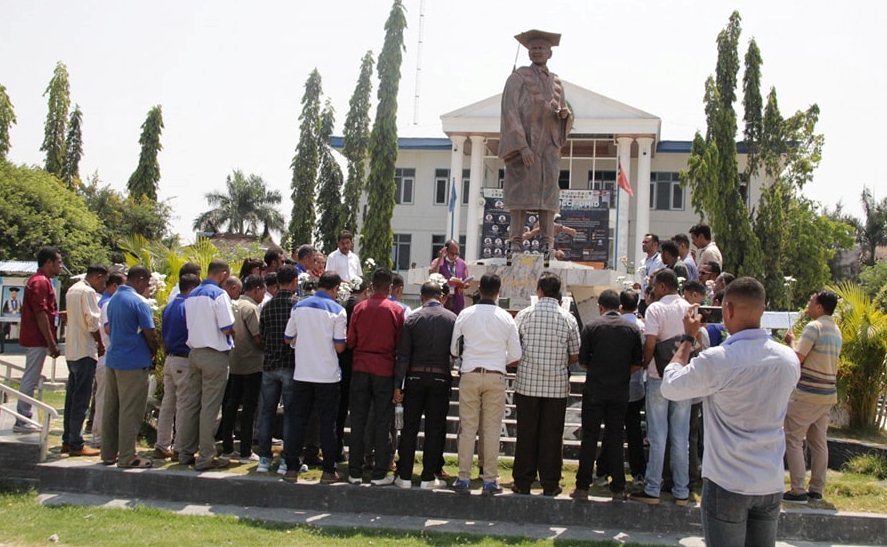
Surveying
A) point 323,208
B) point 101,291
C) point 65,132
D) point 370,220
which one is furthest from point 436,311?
point 65,132

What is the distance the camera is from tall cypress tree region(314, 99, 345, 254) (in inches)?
1435

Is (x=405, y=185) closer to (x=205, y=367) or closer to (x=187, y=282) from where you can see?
(x=187, y=282)

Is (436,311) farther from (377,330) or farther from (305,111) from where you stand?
(305,111)

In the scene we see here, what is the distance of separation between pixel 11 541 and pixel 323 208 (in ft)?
104

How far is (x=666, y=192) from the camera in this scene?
37.3 meters

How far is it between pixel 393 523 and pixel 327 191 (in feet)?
103

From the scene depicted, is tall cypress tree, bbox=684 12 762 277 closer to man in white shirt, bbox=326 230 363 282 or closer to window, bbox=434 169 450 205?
window, bbox=434 169 450 205

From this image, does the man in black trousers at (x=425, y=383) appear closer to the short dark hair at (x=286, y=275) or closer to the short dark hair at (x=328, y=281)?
the short dark hair at (x=328, y=281)

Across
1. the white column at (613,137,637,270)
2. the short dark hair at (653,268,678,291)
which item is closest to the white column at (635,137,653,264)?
the white column at (613,137,637,270)

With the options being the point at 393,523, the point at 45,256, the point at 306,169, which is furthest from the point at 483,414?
the point at 306,169

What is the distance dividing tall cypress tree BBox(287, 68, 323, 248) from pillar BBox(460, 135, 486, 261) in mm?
7373

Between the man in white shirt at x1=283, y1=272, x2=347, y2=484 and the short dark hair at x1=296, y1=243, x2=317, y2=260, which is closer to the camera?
the man in white shirt at x1=283, y1=272, x2=347, y2=484

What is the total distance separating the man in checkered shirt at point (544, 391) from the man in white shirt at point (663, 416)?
648mm

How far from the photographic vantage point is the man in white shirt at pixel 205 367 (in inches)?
290
